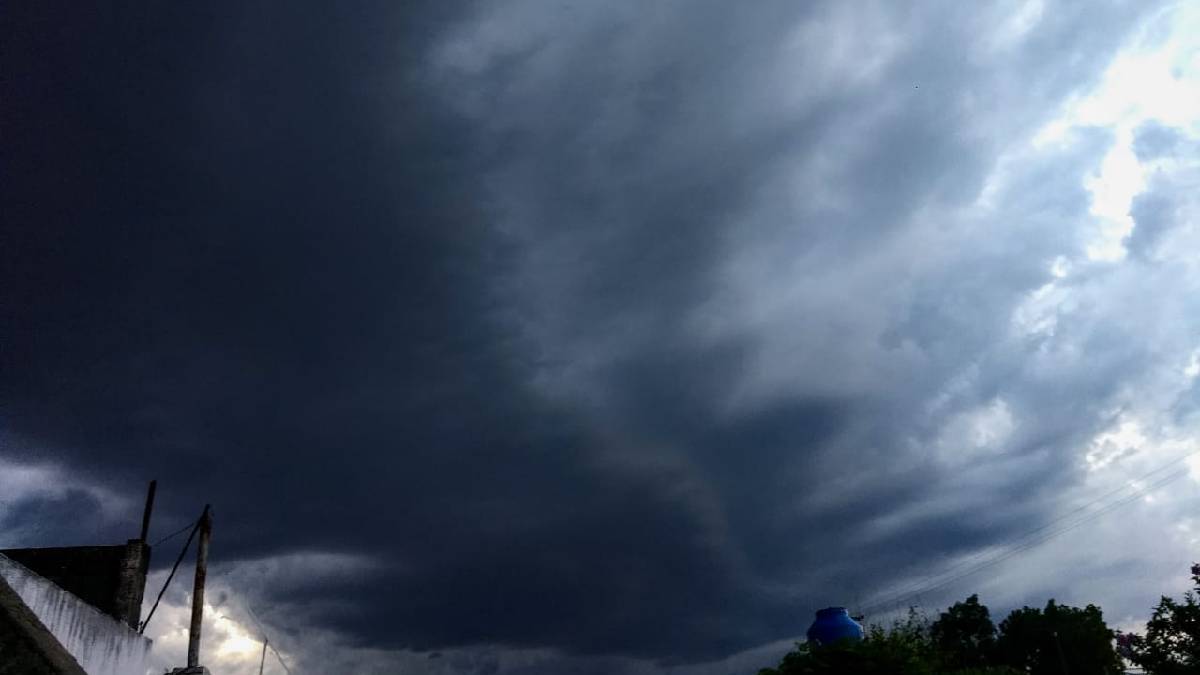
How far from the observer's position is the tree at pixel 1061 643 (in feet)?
270

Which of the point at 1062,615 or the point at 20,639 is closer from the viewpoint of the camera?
the point at 20,639

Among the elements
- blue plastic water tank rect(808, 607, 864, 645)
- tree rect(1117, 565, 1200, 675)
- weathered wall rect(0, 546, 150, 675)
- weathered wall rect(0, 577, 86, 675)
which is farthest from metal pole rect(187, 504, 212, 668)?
tree rect(1117, 565, 1200, 675)

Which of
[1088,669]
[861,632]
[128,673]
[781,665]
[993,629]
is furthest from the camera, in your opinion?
[993,629]

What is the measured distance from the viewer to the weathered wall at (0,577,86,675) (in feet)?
10.6

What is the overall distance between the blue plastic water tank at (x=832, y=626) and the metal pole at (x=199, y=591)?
73.8ft

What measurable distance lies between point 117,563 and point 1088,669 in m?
91.7

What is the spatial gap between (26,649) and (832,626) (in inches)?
979

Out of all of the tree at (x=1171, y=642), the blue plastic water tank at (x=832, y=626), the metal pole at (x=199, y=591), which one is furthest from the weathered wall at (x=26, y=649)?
the tree at (x=1171, y=642)

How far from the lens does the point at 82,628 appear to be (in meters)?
24.4

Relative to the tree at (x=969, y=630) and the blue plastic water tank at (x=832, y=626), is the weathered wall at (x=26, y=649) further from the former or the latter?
the tree at (x=969, y=630)

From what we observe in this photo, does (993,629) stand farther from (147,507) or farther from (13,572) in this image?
(13,572)

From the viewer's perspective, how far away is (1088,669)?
81.9 meters

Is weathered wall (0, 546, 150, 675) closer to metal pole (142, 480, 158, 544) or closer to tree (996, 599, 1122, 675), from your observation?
metal pole (142, 480, 158, 544)

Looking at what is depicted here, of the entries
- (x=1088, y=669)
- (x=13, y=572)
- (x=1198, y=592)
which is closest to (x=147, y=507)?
(x=13, y=572)
